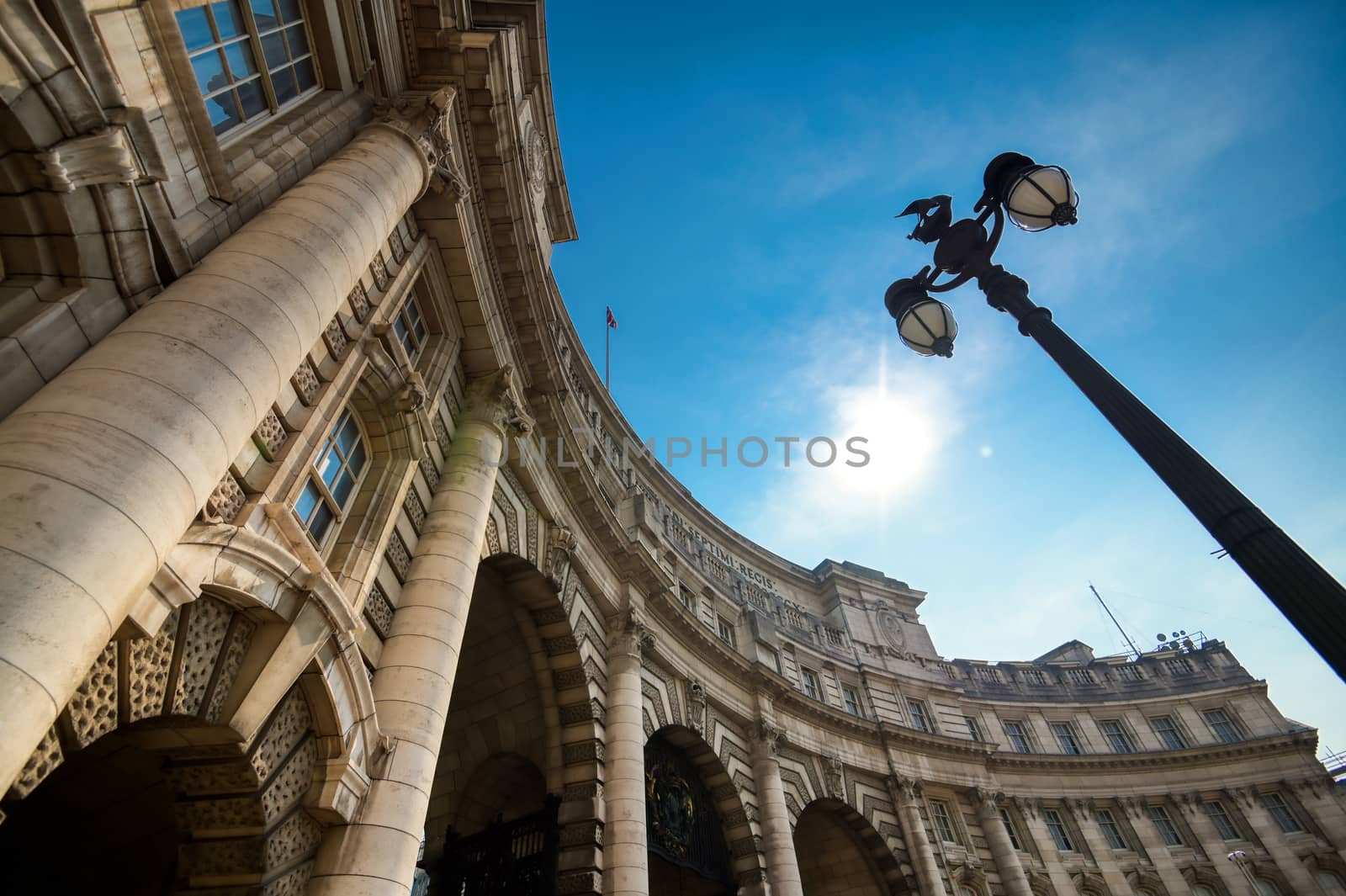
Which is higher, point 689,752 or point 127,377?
point 689,752

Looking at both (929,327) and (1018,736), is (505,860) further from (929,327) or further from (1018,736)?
(1018,736)

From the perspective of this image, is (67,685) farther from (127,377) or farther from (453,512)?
(453,512)

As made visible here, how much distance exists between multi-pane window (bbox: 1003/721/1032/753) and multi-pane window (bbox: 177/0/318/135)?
38436 mm

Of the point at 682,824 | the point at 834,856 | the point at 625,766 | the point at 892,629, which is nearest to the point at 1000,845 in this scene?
the point at 834,856

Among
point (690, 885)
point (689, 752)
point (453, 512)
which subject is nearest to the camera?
point (453, 512)

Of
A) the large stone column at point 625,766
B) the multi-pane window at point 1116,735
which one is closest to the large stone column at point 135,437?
the large stone column at point 625,766

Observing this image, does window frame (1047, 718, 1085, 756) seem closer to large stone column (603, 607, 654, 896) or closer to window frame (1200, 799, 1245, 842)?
window frame (1200, 799, 1245, 842)

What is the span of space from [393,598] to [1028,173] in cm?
913

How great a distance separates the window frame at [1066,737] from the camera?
3362cm

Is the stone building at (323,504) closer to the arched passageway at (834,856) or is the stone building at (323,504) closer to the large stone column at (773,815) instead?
the large stone column at (773,815)

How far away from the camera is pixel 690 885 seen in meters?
17.5

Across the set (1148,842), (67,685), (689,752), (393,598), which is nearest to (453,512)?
(393,598)

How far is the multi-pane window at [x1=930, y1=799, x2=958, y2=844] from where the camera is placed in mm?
26125

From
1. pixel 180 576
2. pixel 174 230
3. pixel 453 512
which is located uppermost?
pixel 453 512
